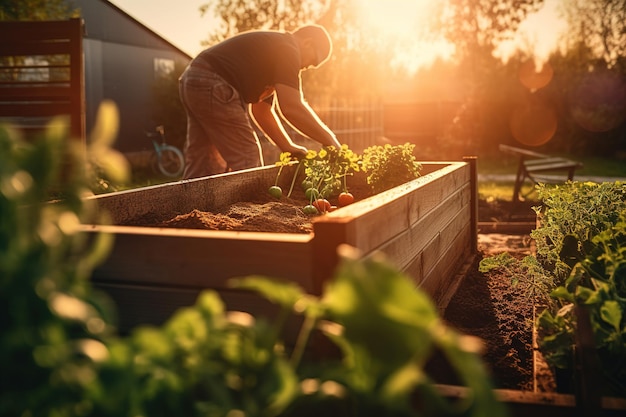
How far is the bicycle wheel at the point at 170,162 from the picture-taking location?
16.1 meters

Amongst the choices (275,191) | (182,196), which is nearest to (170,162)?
(275,191)

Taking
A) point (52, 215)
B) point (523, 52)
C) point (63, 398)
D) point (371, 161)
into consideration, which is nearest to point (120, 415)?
point (63, 398)

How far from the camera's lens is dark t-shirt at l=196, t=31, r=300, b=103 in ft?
17.6

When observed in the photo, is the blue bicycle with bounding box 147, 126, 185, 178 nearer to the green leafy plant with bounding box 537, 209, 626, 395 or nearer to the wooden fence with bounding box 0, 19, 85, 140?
the wooden fence with bounding box 0, 19, 85, 140

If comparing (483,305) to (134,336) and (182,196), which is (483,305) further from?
(134,336)

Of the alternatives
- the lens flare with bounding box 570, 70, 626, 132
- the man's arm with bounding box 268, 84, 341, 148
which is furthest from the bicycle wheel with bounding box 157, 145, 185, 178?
the lens flare with bounding box 570, 70, 626, 132

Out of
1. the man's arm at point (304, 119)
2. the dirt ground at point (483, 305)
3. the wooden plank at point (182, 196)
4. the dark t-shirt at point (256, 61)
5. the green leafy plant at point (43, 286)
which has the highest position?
the dark t-shirt at point (256, 61)

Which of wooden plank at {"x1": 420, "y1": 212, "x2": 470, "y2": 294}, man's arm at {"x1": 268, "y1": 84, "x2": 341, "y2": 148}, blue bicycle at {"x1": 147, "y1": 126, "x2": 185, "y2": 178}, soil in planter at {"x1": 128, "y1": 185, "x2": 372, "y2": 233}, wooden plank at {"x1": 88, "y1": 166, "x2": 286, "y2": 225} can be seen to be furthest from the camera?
blue bicycle at {"x1": 147, "y1": 126, "x2": 185, "y2": 178}

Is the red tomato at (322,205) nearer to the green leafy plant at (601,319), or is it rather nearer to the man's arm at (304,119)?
the man's arm at (304,119)

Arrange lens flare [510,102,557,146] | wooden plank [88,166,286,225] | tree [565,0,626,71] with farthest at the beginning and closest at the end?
tree [565,0,626,71], lens flare [510,102,557,146], wooden plank [88,166,286,225]

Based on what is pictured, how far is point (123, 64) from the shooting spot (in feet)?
58.2

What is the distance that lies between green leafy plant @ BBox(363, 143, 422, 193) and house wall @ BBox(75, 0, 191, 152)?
12.6 m

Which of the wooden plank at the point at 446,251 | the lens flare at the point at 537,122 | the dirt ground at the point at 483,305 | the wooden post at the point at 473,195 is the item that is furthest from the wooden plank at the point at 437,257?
the lens flare at the point at 537,122

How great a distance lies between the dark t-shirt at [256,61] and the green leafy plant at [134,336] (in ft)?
15.3
